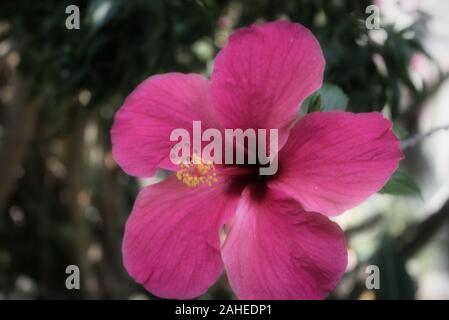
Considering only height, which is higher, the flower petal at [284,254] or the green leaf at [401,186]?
the green leaf at [401,186]

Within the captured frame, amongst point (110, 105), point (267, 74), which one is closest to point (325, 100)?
point (267, 74)

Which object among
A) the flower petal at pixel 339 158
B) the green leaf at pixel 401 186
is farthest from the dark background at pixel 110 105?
the flower petal at pixel 339 158

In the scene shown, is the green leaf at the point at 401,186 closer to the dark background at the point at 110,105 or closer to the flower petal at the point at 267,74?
the dark background at the point at 110,105

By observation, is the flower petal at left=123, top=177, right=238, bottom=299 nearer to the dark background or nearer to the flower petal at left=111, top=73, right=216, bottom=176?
the flower petal at left=111, top=73, right=216, bottom=176

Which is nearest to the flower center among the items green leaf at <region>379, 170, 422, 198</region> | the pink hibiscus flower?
the pink hibiscus flower

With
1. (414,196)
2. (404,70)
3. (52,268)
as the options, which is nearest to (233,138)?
(414,196)

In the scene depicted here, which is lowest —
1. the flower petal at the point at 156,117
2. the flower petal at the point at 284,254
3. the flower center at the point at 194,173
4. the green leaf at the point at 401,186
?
the flower petal at the point at 284,254
